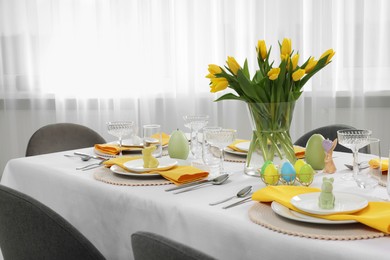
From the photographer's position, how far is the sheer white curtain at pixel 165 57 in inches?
130

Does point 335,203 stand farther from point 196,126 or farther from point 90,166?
point 90,166

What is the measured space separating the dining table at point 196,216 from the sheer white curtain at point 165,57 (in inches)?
58.7

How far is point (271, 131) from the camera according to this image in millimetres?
1621

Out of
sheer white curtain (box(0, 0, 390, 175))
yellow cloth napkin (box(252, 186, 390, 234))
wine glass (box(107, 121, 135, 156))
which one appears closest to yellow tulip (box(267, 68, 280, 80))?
yellow cloth napkin (box(252, 186, 390, 234))

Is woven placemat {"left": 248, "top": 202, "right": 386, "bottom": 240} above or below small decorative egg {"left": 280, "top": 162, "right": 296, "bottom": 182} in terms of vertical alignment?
below

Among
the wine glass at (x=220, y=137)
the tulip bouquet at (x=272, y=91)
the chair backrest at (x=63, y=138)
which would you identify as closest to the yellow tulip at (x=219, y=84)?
the tulip bouquet at (x=272, y=91)

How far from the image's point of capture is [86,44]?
4.02 metres

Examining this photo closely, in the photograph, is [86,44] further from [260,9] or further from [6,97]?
[260,9]

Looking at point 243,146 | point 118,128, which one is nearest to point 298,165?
point 243,146

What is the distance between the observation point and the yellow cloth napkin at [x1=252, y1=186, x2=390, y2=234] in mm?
1080

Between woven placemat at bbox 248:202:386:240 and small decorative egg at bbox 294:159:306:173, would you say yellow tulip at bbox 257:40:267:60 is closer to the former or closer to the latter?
small decorative egg at bbox 294:159:306:173

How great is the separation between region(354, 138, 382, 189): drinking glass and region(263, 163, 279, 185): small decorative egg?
23 centimetres

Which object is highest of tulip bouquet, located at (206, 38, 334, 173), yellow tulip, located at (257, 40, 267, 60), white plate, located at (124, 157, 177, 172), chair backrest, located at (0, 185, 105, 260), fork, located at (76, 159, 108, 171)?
yellow tulip, located at (257, 40, 267, 60)

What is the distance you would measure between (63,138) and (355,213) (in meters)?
1.88
